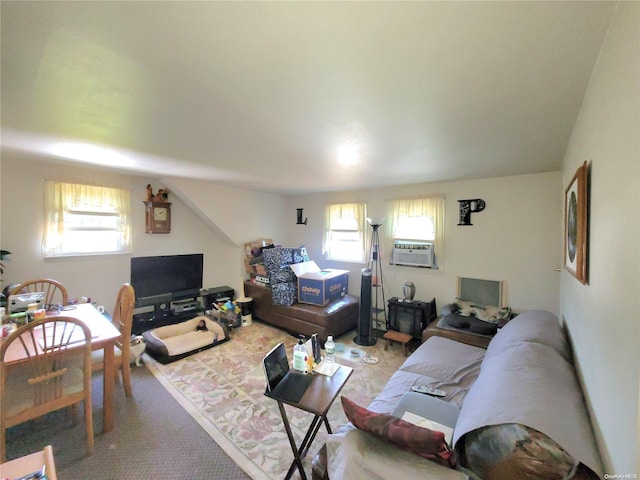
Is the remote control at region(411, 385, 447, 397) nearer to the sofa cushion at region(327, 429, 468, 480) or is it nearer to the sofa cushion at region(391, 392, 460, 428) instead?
the sofa cushion at region(391, 392, 460, 428)

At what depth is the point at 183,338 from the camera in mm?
3547

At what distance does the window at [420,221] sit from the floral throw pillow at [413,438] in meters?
3.02

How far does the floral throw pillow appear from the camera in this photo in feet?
3.53

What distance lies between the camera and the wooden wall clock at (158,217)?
157 inches

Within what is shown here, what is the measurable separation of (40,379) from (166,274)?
2.60 metres

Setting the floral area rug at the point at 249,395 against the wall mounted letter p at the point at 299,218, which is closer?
the floral area rug at the point at 249,395

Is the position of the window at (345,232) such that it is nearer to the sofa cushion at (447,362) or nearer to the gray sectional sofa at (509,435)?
the sofa cushion at (447,362)

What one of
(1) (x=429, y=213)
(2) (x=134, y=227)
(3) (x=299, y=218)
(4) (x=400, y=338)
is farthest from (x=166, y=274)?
(1) (x=429, y=213)

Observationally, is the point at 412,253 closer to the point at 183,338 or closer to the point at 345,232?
the point at 345,232

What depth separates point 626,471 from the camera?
706 mm

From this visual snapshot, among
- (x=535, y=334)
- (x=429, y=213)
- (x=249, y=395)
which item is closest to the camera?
(x=535, y=334)

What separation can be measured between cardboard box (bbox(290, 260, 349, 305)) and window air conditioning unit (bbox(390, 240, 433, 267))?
2.94ft

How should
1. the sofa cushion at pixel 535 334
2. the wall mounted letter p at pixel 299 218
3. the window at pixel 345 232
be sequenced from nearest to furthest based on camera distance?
the sofa cushion at pixel 535 334 → the window at pixel 345 232 → the wall mounted letter p at pixel 299 218

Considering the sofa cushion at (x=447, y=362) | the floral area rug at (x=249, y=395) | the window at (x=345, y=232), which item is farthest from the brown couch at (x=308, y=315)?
the sofa cushion at (x=447, y=362)
